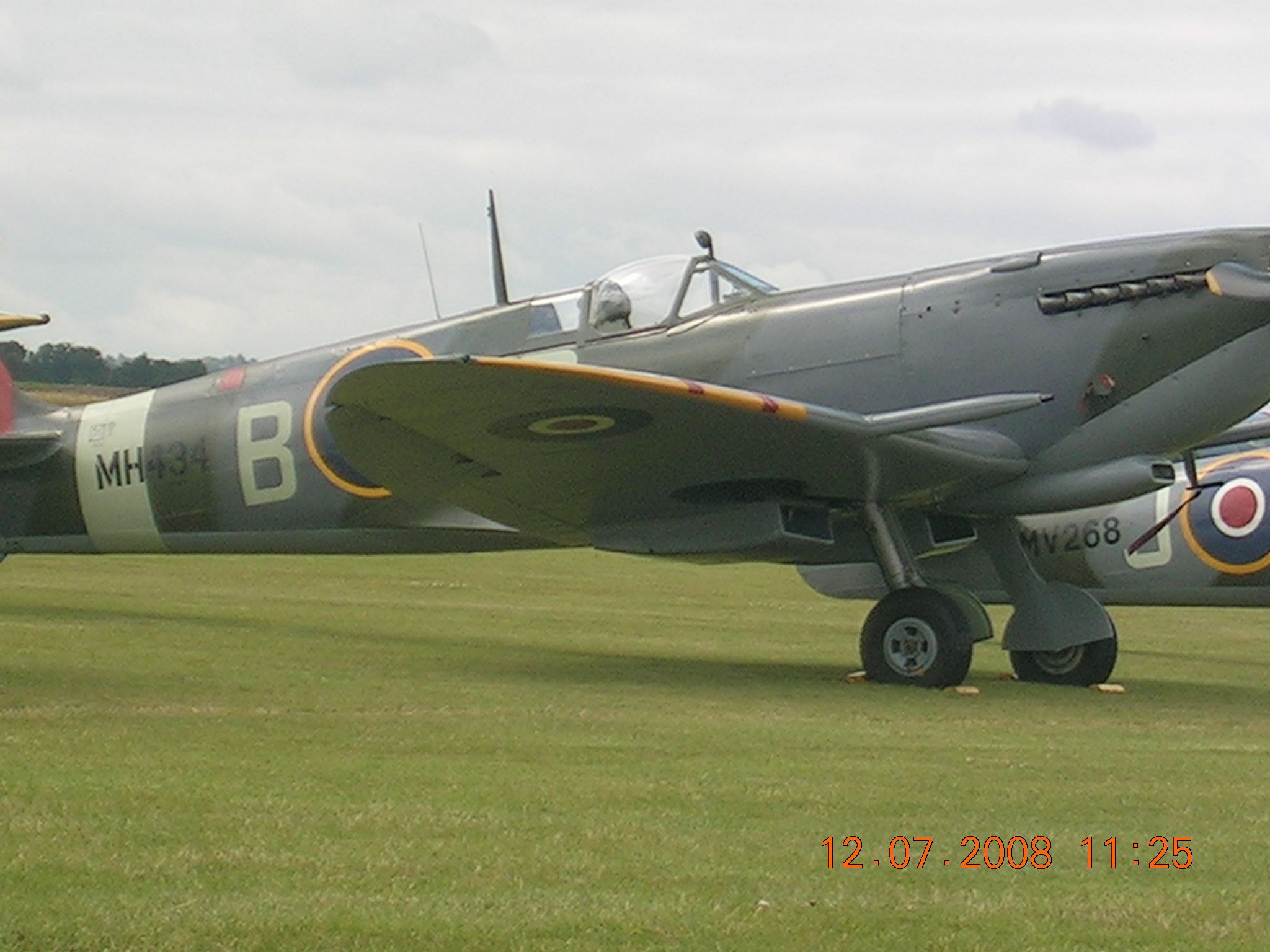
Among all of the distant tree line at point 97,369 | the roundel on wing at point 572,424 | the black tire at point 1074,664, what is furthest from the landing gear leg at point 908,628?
the distant tree line at point 97,369

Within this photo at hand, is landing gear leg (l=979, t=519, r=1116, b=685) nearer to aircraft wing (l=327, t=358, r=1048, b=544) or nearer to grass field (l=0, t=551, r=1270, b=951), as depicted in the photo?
grass field (l=0, t=551, r=1270, b=951)

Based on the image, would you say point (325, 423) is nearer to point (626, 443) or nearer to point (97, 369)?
point (626, 443)

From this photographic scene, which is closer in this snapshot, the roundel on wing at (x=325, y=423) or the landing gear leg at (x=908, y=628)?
the landing gear leg at (x=908, y=628)

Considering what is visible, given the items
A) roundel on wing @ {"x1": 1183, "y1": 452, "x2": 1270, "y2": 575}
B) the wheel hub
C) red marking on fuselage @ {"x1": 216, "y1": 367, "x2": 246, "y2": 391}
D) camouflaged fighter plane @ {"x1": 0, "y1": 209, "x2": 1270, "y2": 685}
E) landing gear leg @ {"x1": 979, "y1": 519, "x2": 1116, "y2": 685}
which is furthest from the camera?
red marking on fuselage @ {"x1": 216, "y1": 367, "x2": 246, "y2": 391}

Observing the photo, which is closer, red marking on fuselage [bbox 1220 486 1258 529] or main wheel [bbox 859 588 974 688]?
main wheel [bbox 859 588 974 688]

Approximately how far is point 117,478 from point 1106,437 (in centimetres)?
694

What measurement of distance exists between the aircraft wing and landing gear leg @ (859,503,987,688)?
0.96 ft

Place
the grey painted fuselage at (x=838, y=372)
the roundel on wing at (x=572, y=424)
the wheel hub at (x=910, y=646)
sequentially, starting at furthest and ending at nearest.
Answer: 1. the wheel hub at (x=910, y=646)
2. the grey painted fuselage at (x=838, y=372)
3. the roundel on wing at (x=572, y=424)

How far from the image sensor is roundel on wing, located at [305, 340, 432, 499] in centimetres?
1153

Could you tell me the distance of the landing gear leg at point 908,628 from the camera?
9.51 metres

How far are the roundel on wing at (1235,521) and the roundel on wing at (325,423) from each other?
5230mm
